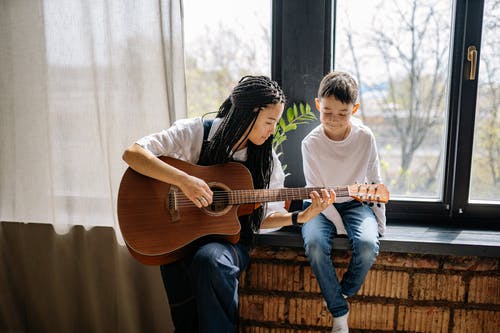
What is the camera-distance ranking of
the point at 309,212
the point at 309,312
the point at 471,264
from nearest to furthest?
the point at 309,212 < the point at 471,264 < the point at 309,312

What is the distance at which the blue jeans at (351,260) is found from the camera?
1.53m

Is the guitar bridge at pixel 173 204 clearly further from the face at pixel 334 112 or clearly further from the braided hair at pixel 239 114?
the face at pixel 334 112

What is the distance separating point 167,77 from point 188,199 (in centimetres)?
55

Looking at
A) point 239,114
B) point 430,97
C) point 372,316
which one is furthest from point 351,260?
point 430,97

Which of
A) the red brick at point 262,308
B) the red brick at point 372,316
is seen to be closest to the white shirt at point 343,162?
the red brick at point 372,316

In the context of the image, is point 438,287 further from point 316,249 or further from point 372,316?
point 316,249

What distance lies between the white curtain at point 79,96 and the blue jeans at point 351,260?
0.74m

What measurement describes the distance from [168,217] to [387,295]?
3.08 ft

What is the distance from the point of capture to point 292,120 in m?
1.82

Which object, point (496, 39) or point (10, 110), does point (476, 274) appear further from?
point (10, 110)

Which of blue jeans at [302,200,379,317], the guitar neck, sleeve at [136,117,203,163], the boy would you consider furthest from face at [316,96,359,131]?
sleeve at [136,117,203,163]

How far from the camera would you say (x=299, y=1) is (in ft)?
5.88

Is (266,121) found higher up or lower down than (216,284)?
higher up

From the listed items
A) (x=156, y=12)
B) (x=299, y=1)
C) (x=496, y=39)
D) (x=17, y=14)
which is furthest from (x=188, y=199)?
(x=496, y=39)
